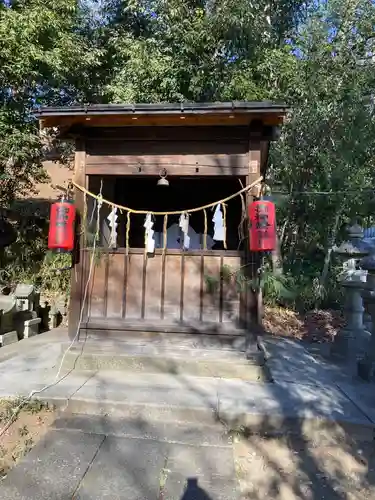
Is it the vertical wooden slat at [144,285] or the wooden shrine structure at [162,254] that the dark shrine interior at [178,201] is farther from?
the vertical wooden slat at [144,285]

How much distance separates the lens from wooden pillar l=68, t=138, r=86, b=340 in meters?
5.35

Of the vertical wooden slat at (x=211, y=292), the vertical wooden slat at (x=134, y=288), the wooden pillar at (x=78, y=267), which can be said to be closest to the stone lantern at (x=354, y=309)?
the vertical wooden slat at (x=211, y=292)

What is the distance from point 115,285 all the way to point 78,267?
0.59 m

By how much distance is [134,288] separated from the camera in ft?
17.7

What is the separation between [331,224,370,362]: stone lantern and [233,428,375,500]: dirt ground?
2.80 metres

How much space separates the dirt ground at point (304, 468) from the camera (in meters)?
2.89

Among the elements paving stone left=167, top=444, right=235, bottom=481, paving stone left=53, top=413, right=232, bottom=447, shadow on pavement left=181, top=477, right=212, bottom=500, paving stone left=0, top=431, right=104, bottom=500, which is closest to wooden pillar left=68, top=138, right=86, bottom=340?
paving stone left=53, top=413, right=232, bottom=447

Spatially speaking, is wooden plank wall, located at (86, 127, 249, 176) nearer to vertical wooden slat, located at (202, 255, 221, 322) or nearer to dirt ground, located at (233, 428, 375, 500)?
vertical wooden slat, located at (202, 255, 221, 322)

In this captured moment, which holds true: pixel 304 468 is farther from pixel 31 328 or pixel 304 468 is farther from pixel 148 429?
pixel 31 328

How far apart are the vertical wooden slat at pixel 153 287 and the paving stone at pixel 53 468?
83.2 inches

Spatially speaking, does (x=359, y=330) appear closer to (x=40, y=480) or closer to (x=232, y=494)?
(x=232, y=494)

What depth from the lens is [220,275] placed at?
5227 millimetres

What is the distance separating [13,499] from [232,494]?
5.08 feet

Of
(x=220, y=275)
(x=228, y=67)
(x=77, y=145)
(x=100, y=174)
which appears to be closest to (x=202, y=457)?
(x=220, y=275)
